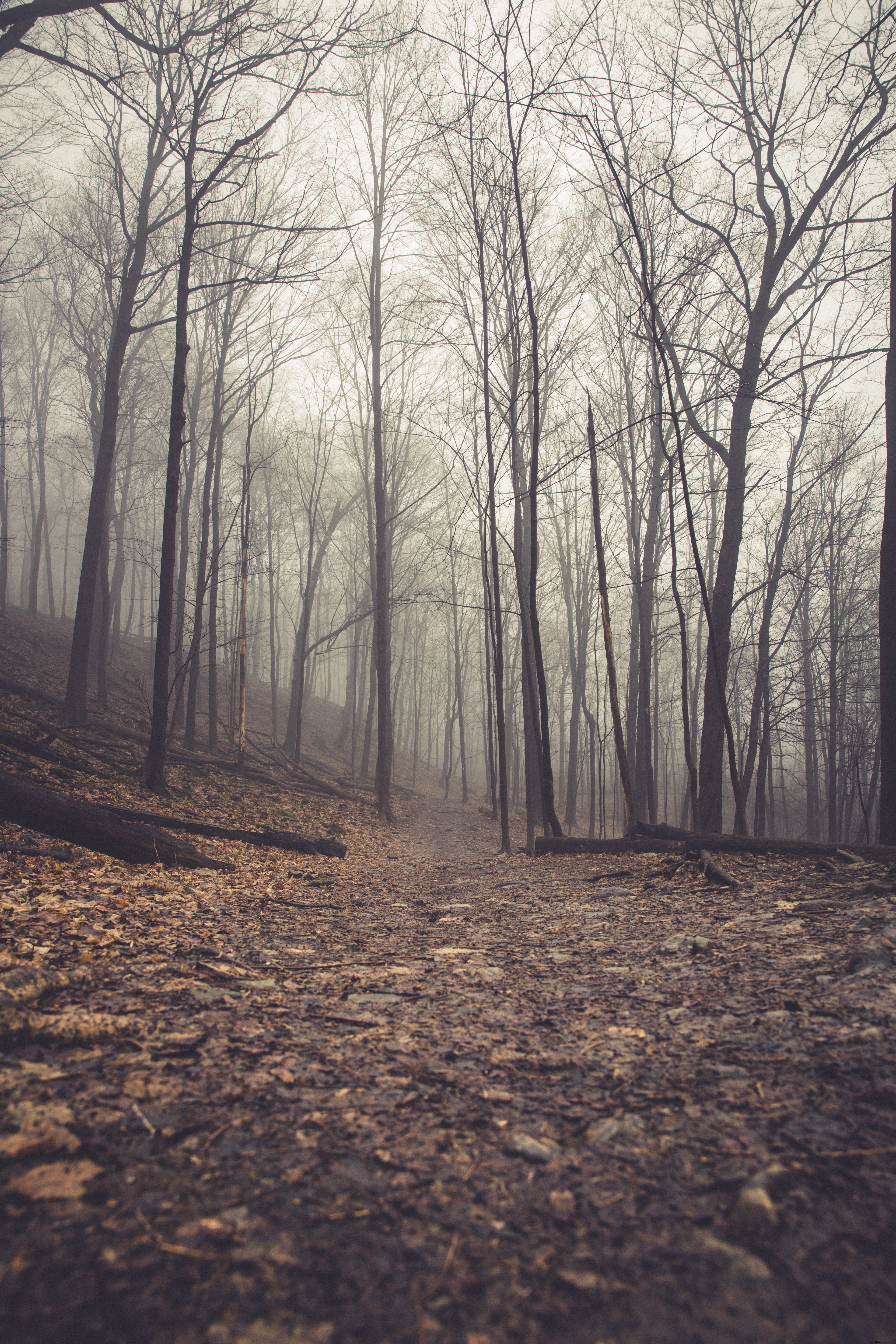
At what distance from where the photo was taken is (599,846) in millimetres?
7594

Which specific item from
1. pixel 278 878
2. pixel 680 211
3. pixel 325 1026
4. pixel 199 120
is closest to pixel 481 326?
pixel 680 211

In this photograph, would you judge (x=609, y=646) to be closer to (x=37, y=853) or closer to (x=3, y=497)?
(x=37, y=853)

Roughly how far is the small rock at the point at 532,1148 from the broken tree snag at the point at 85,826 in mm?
4342

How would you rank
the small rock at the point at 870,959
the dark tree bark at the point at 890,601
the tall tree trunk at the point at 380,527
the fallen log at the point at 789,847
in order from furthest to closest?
1. the tall tree trunk at the point at 380,527
2. the dark tree bark at the point at 890,601
3. the fallen log at the point at 789,847
4. the small rock at the point at 870,959

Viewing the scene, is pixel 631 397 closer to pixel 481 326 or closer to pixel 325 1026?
pixel 481 326

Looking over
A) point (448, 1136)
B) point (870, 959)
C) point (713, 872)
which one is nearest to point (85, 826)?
point (448, 1136)

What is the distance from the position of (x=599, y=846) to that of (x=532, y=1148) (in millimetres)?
6569

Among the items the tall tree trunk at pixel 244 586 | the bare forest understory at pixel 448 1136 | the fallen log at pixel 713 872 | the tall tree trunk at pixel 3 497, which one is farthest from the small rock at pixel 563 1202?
the tall tree trunk at pixel 3 497

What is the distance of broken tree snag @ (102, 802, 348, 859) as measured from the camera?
18.9 ft

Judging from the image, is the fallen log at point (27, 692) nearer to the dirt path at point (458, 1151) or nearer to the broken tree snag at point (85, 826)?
the broken tree snag at point (85, 826)

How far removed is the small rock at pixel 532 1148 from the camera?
4.34ft

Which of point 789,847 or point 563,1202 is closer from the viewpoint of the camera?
point 563,1202

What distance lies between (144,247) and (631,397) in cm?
1094

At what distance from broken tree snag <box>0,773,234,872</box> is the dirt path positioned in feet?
6.36
